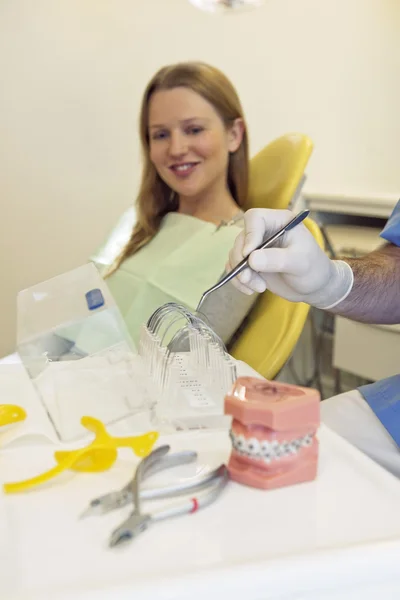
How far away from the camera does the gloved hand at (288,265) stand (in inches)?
28.8

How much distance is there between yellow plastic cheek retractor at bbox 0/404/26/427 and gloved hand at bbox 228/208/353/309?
0.31 m

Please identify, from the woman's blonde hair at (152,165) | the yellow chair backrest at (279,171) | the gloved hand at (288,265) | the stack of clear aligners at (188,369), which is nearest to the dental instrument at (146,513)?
the stack of clear aligners at (188,369)

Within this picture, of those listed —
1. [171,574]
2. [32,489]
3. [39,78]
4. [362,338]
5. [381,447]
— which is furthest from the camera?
[39,78]

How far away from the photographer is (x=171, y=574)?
39cm

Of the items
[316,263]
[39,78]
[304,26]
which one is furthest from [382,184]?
[316,263]

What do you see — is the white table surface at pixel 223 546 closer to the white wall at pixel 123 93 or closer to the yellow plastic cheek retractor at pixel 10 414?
the yellow plastic cheek retractor at pixel 10 414

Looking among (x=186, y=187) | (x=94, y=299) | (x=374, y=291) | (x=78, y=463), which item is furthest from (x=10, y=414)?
(x=186, y=187)

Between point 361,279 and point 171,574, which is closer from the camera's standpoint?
point 171,574

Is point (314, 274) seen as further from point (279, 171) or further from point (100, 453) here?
point (279, 171)

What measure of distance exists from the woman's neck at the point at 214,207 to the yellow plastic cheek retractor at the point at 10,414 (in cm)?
81

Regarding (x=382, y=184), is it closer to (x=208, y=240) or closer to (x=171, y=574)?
(x=208, y=240)

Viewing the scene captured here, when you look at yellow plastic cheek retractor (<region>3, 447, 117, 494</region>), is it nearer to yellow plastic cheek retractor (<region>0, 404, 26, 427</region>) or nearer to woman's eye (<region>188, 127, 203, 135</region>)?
yellow plastic cheek retractor (<region>0, 404, 26, 427</region>)

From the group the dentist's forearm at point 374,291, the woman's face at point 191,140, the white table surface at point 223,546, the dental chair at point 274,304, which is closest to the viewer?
the white table surface at point 223,546

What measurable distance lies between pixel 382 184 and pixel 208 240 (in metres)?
0.98
